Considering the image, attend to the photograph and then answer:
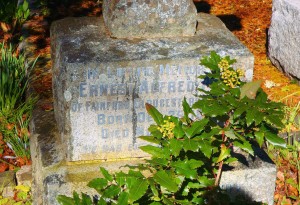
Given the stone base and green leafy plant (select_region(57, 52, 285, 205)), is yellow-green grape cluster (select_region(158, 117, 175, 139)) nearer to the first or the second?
green leafy plant (select_region(57, 52, 285, 205))

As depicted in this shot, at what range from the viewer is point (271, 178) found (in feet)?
11.9

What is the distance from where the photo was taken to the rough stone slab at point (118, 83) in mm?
3328

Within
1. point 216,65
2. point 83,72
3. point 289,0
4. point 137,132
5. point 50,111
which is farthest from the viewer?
point 289,0

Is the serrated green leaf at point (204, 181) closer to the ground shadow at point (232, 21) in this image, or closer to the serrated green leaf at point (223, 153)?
the serrated green leaf at point (223, 153)

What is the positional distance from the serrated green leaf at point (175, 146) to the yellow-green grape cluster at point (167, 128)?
0.04m

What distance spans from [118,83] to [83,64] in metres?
0.24

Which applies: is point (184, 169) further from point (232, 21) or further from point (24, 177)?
point (232, 21)

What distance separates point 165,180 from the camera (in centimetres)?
262

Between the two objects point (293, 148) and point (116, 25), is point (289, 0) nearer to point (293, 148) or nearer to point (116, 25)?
point (293, 148)

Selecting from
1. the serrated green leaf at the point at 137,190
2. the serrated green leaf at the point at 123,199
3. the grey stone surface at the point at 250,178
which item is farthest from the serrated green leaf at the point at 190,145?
the grey stone surface at the point at 250,178

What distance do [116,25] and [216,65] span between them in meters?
Answer: 0.87

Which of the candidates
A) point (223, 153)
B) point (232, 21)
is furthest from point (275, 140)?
point (232, 21)

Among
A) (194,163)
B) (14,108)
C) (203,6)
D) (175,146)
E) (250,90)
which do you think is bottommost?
(14,108)

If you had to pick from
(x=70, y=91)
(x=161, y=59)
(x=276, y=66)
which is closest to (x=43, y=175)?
(x=70, y=91)
